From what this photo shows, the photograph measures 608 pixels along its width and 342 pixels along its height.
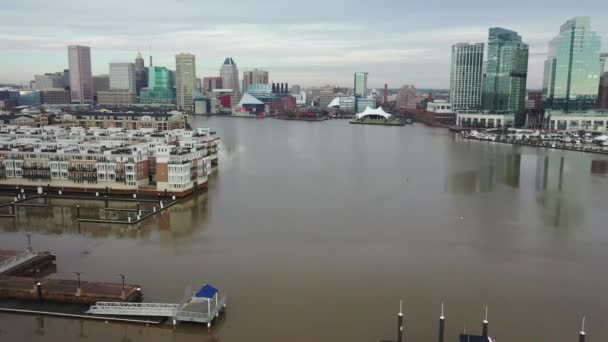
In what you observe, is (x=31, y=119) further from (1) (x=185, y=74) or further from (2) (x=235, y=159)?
(1) (x=185, y=74)

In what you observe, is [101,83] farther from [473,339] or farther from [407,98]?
[473,339]

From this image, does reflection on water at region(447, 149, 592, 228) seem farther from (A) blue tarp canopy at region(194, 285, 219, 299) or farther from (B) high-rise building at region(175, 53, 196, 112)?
(B) high-rise building at region(175, 53, 196, 112)

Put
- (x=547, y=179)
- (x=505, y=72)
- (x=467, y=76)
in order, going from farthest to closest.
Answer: (x=467, y=76) → (x=505, y=72) → (x=547, y=179)

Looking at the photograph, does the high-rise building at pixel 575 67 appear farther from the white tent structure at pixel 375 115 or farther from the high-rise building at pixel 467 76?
the high-rise building at pixel 467 76

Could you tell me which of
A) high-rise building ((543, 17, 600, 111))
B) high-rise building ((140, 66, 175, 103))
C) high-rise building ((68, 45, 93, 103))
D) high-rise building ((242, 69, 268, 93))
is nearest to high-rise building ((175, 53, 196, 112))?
high-rise building ((140, 66, 175, 103))

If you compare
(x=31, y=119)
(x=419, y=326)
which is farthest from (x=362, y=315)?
(x=31, y=119)

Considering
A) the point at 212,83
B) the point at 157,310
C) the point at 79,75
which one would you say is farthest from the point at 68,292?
the point at 212,83

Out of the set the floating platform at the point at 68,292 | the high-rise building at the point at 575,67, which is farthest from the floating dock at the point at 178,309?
the high-rise building at the point at 575,67
